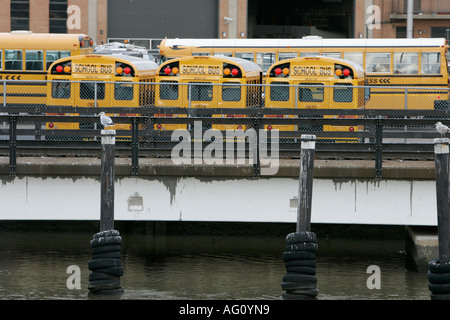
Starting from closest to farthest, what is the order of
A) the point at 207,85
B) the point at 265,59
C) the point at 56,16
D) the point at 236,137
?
the point at 236,137 → the point at 207,85 → the point at 265,59 → the point at 56,16

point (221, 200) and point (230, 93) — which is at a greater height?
point (230, 93)

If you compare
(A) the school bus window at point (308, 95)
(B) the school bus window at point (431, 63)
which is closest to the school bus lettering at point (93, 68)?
(A) the school bus window at point (308, 95)

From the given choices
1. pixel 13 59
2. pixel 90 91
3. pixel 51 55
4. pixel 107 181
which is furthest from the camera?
pixel 51 55

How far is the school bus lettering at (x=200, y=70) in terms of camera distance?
2306 cm

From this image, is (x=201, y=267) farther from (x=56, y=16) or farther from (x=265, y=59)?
(x=56, y=16)

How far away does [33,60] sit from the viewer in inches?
1347

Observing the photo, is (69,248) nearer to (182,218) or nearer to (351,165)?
(182,218)

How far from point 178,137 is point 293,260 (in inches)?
207

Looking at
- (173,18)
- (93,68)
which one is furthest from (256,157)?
(173,18)

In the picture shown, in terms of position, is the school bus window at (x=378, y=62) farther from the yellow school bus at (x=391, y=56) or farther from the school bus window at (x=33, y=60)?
the school bus window at (x=33, y=60)

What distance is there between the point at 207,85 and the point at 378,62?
12.2 meters

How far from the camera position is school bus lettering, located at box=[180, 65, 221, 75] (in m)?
23.1

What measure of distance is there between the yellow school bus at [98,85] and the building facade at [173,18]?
33.1m
